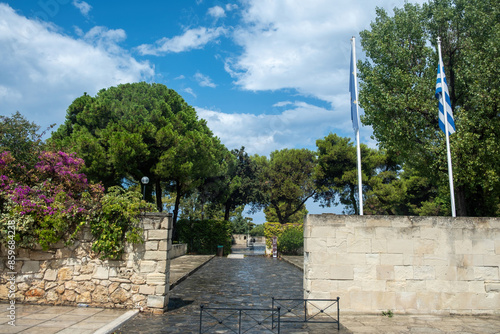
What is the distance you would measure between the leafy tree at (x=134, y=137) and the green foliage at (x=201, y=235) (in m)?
4.47

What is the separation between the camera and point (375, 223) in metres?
8.02

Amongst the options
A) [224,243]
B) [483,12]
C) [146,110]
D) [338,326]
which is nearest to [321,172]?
[224,243]

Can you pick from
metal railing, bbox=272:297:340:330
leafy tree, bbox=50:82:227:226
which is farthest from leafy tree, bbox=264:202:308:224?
metal railing, bbox=272:297:340:330

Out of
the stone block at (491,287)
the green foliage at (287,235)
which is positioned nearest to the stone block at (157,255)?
the stone block at (491,287)

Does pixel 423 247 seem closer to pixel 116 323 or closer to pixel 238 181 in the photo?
pixel 116 323

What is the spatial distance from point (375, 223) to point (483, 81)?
9.67 m

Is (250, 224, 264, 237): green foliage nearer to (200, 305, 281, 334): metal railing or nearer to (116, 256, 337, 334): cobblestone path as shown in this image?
(116, 256, 337, 334): cobblestone path

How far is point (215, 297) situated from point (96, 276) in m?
3.41

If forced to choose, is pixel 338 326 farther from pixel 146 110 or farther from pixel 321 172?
pixel 321 172

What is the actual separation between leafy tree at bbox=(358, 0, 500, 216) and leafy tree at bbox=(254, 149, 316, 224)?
73.6 feet

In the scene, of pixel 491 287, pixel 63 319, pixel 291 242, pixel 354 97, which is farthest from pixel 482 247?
pixel 291 242

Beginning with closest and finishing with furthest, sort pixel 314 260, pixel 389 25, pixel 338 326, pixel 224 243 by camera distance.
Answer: pixel 338 326, pixel 314 260, pixel 389 25, pixel 224 243

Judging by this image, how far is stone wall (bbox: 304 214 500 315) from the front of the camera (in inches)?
309

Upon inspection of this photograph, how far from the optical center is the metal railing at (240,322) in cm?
645
